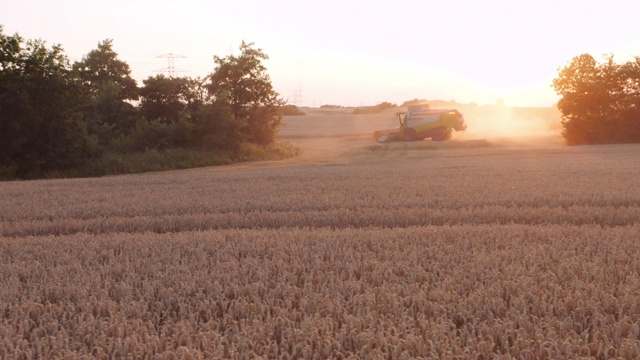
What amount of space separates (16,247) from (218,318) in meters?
3.84

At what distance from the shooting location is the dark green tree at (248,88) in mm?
39062

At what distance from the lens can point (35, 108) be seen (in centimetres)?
2573

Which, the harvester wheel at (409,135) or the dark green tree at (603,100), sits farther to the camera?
the harvester wheel at (409,135)

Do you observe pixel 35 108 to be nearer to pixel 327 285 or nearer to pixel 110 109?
pixel 110 109

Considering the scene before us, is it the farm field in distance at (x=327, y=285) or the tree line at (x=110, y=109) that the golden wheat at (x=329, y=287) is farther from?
the tree line at (x=110, y=109)

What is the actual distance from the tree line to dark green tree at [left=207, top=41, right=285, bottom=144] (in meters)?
0.07

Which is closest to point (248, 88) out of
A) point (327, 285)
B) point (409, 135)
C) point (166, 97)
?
point (166, 97)

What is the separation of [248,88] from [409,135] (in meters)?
14.9

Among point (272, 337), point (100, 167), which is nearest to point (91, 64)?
point (100, 167)

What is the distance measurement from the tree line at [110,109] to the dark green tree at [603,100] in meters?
22.0

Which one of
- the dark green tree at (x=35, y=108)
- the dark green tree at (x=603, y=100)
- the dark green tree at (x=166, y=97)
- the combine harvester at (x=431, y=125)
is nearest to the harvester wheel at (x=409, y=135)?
the combine harvester at (x=431, y=125)

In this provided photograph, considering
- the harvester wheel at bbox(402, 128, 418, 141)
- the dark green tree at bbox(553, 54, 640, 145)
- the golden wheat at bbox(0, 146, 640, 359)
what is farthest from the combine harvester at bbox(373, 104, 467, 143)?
the golden wheat at bbox(0, 146, 640, 359)

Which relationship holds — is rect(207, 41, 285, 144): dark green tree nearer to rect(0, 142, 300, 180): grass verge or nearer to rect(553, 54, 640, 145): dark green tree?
rect(0, 142, 300, 180): grass verge

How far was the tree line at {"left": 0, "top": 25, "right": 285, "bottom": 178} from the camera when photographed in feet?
84.7
